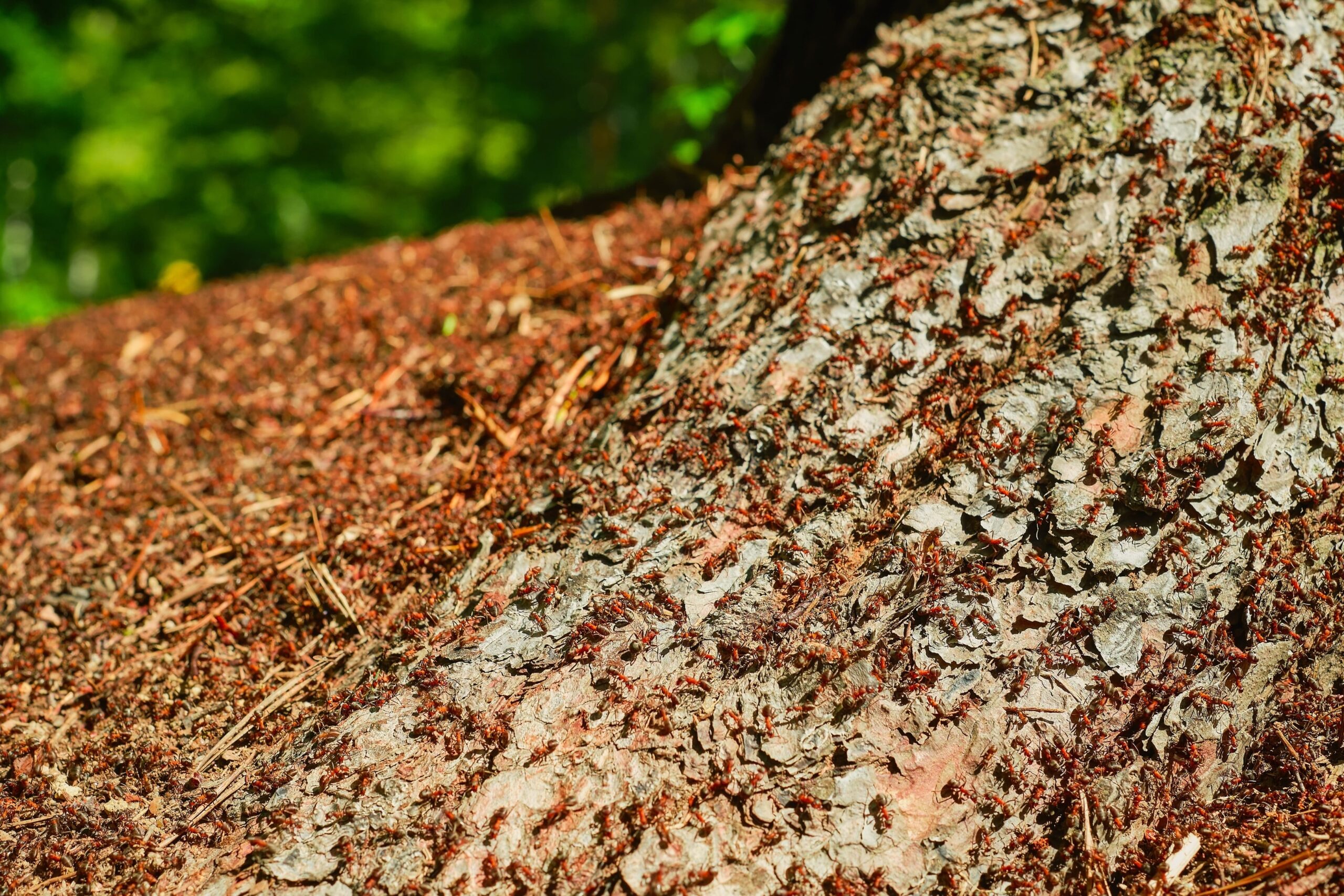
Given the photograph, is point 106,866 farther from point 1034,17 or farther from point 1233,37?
point 1233,37

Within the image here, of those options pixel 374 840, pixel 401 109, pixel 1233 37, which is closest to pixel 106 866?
pixel 374 840

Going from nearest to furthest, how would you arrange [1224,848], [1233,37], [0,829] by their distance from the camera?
1. [1224,848]
2. [0,829]
3. [1233,37]

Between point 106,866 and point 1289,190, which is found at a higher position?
point 1289,190

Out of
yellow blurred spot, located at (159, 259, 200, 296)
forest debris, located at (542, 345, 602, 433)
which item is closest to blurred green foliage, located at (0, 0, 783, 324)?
yellow blurred spot, located at (159, 259, 200, 296)

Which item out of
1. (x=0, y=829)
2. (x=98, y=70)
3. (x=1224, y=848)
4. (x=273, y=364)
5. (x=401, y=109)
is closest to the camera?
(x=1224, y=848)

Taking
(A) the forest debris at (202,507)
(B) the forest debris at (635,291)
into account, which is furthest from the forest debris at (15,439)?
(B) the forest debris at (635,291)

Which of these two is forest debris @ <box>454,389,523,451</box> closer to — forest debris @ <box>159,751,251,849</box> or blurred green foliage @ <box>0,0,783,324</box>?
forest debris @ <box>159,751,251,849</box>

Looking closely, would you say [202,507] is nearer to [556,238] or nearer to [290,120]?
[556,238]

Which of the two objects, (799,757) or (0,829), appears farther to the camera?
(0,829)
